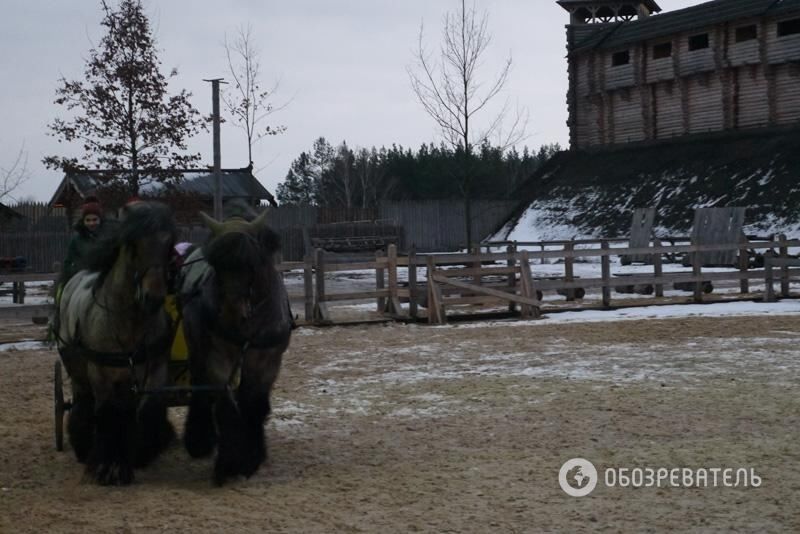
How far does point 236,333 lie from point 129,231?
100 centimetres

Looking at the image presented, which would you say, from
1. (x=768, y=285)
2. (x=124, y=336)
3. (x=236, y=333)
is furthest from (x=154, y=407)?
(x=768, y=285)

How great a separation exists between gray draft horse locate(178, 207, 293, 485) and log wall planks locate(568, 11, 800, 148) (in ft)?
122

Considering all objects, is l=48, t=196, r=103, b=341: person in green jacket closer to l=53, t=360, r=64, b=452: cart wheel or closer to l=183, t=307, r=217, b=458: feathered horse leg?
l=53, t=360, r=64, b=452: cart wheel

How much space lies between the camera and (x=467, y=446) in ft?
23.7

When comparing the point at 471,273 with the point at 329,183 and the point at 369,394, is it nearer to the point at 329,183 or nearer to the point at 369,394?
the point at 369,394

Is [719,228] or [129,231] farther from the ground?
[719,228]

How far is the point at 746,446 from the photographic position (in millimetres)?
6867

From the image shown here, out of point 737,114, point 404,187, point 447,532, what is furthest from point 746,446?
point 404,187

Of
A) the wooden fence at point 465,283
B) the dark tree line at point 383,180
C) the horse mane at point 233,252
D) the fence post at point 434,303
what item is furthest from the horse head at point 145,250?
the dark tree line at point 383,180

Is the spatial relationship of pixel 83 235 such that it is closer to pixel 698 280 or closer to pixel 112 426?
pixel 112 426

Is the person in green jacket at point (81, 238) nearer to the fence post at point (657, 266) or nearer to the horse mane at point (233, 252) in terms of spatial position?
the horse mane at point (233, 252)

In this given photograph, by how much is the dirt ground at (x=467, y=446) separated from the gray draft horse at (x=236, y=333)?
320mm

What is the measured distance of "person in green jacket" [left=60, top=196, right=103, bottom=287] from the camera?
24.1 feet

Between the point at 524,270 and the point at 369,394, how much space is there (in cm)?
835
